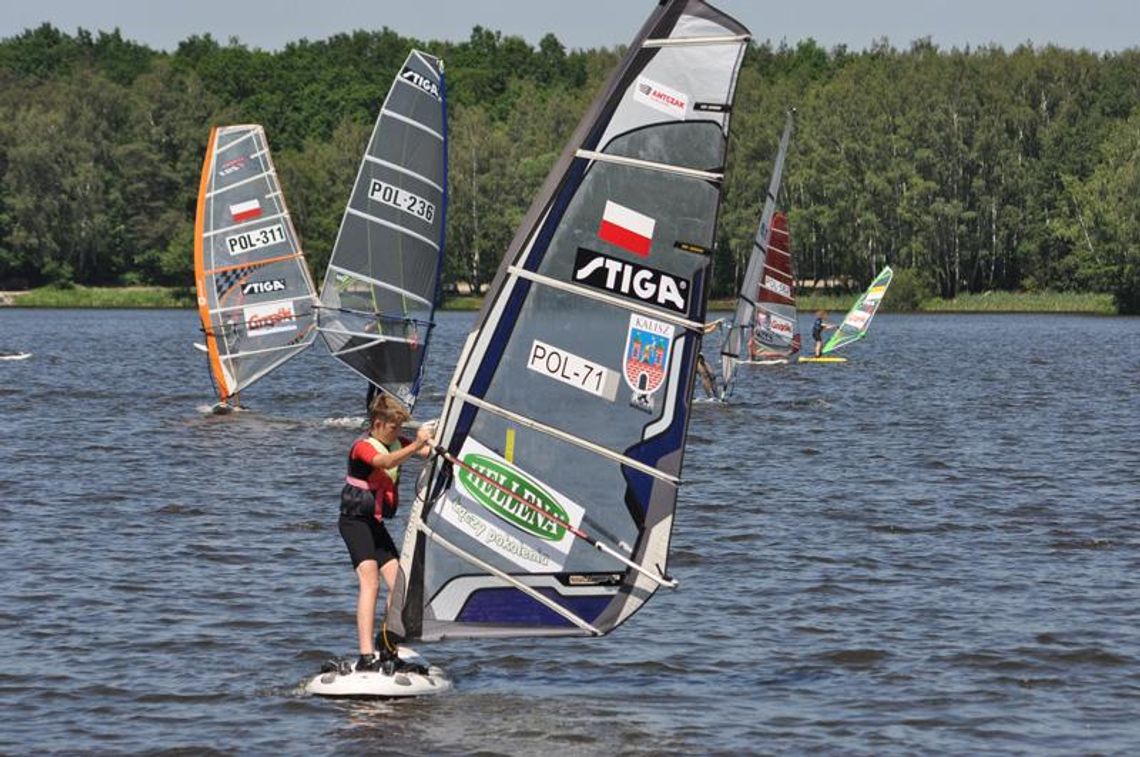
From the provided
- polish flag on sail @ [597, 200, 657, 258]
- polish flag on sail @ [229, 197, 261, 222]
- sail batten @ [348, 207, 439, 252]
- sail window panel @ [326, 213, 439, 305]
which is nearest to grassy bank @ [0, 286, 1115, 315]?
polish flag on sail @ [229, 197, 261, 222]

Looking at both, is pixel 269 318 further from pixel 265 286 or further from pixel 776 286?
pixel 776 286

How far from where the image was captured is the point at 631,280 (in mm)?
11414

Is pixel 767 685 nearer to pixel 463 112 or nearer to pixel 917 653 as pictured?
pixel 917 653

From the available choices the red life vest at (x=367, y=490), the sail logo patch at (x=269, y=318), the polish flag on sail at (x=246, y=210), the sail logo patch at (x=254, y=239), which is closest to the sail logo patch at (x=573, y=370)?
the red life vest at (x=367, y=490)

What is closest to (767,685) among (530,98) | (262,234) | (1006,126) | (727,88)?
(727,88)

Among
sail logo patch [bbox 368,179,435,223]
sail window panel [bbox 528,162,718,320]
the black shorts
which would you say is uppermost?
sail window panel [bbox 528,162,718,320]

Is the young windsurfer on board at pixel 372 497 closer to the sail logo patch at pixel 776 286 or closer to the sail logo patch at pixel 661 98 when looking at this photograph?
the sail logo patch at pixel 661 98

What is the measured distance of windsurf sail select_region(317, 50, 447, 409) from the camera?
29172mm

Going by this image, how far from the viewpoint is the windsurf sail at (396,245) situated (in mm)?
29172

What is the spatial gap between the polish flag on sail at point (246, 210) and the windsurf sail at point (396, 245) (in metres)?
2.72

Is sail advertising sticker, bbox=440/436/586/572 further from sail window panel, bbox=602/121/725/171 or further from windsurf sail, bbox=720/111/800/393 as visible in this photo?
windsurf sail, bbox=720/111/800/393

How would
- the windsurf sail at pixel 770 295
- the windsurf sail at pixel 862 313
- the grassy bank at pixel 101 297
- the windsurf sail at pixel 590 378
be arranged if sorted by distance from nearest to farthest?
the windsurf sail at pixel 590 378 < the windsurf sail at pixel 770 295 < the windsurf sail at pixel 862 313 < the grassy bank at pixel 101 297

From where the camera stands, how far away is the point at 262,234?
1243 inches

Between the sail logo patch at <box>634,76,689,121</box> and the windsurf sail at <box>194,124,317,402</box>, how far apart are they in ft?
67.7
